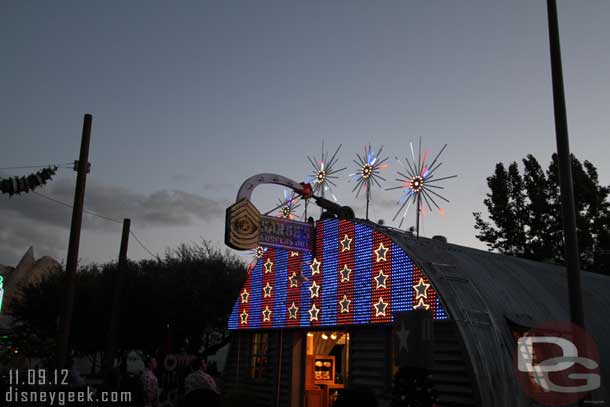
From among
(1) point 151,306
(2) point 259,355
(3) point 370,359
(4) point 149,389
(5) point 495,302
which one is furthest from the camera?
(1) point 151,306

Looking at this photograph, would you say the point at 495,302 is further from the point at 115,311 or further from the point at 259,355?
the point at 115,311

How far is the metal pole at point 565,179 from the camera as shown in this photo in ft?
31.9

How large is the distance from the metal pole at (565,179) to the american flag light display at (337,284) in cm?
479

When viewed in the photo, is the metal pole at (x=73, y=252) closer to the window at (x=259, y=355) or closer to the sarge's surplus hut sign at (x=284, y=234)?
the sarge's surplus hut sign at (x=284, y=234)

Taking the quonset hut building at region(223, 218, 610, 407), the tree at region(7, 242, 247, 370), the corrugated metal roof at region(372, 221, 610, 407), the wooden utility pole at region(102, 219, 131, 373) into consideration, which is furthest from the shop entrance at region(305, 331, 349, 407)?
the tree at region(7, 242, 247, 370)

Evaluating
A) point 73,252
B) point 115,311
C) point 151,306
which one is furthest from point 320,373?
point 151,306

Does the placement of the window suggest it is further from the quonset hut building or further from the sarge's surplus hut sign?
the sarge's surplus hut sign

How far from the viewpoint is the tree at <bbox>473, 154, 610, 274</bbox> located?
157 ft

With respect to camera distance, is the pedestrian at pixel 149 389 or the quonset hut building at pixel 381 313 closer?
the quonset hut building at pixel 381 313

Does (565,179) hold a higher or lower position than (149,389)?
higher

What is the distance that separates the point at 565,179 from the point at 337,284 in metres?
8.68

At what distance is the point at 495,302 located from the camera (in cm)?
1583

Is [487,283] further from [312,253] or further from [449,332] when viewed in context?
[312,253]

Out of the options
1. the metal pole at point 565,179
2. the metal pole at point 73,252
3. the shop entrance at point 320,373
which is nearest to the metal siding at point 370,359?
the shop entrance at point 320,373
